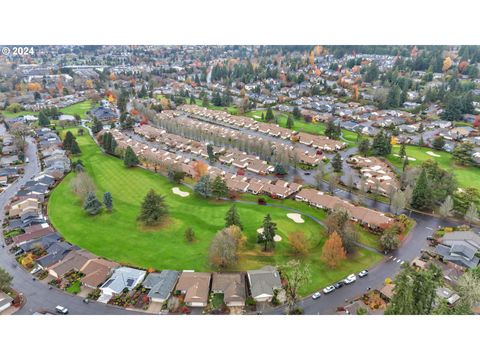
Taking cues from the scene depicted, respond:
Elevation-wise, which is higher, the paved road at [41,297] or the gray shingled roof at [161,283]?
the gray shingled roof at [161,283]

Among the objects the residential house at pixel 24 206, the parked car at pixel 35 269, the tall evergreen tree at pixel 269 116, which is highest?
the tall evergreen tree at pixel 269 116

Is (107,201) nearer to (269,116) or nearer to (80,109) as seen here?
(269,116)

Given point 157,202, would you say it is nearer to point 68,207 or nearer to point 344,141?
point 68,207

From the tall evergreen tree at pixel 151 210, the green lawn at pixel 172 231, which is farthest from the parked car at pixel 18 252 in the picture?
the tall evergreen tree at pixel 151 210

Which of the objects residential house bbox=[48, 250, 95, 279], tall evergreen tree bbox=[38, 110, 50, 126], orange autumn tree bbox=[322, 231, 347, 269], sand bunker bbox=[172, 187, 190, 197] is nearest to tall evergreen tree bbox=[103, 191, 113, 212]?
residential house bbox=[48, 250, 95, 279]

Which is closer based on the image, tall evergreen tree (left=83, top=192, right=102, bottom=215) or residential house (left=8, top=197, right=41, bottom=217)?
tall evergreen tree (left=83, top=192, right=102, bottom=215)

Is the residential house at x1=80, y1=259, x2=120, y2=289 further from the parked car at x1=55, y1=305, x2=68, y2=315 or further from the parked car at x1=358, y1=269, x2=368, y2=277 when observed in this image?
the parked car at x1=358, y1=269, x2=368, y2=277

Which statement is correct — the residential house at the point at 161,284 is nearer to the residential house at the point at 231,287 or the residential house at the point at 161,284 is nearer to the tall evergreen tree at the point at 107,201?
the residential house at the point at 231,287
